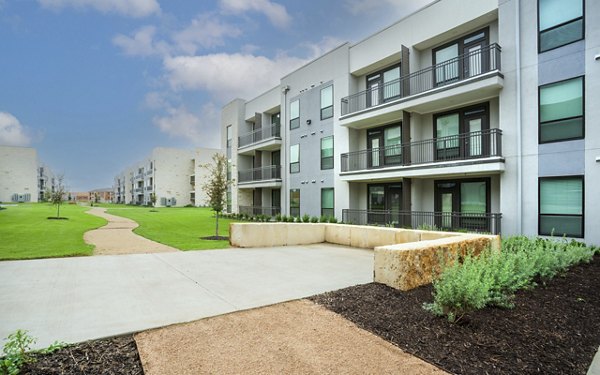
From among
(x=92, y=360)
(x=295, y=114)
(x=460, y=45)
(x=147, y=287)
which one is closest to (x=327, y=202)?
(x=295, y=114)

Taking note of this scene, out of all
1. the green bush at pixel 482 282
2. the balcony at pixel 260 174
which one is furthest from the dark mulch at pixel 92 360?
the balcony at pixel 260 174

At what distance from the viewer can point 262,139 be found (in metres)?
28.2

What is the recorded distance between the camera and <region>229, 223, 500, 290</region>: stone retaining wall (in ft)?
19.1

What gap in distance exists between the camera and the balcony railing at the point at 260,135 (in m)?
27.4

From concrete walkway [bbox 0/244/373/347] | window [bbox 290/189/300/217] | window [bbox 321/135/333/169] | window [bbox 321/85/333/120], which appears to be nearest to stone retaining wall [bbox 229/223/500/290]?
concrete walkway [bbox 0/244/373/347]

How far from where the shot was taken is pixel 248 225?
11.4 meters

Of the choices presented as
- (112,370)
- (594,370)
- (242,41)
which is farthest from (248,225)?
(242,41)

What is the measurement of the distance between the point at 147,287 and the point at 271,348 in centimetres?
342

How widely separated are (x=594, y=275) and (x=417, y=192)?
31.0ft

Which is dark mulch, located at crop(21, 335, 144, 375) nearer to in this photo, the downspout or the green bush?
the green bush

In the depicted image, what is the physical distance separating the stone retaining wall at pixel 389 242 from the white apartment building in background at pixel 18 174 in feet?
255

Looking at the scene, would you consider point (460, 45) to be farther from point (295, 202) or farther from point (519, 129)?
point (295, 202)

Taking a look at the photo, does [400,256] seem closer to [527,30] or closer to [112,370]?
[112,370]

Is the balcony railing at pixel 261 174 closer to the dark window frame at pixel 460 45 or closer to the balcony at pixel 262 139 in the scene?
the balcony at pixel 262 139
